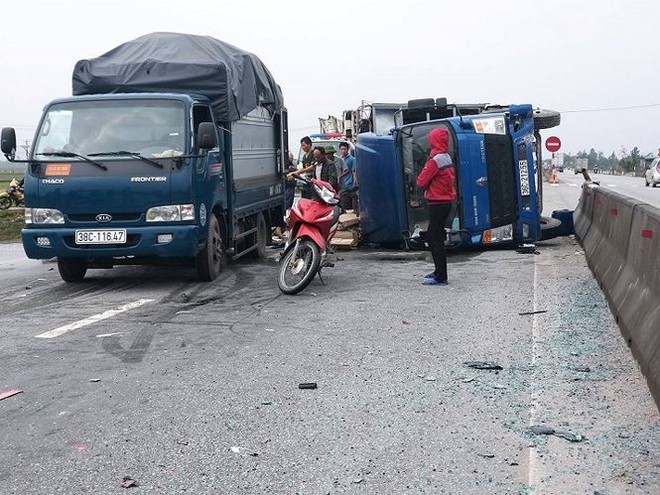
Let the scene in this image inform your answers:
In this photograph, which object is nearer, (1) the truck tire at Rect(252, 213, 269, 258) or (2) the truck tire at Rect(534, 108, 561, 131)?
(1) the truck tire at Rect(252, 213, 269, 258)

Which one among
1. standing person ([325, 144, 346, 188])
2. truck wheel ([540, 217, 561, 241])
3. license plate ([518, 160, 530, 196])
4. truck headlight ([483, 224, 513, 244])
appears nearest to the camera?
truck headlight ([483, 224, 513, 244])

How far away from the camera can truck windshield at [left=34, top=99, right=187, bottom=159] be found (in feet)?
32.7

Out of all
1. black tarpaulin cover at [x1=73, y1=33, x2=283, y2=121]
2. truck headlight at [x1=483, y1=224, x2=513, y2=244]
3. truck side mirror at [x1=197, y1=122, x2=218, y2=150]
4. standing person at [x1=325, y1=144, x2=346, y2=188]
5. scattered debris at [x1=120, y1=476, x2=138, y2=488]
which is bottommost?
scattered debris at [x1=120, y1=476, x2=138, y2=488]

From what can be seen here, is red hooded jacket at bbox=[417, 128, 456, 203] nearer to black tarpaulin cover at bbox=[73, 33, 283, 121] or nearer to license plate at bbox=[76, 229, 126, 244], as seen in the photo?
black tarpaulin cover at bbox=[73, 33, 283, 121]

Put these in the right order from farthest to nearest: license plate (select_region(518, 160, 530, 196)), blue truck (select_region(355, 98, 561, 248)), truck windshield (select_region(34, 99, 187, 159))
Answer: license plate (select_region(518, 160, 530, 196)) < blue truck (select_region(355, 98, 561, 248)) < truck windshield (select_region(34, 99, 187, 159))

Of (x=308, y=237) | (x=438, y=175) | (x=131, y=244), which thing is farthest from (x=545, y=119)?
(x=131, y=244)

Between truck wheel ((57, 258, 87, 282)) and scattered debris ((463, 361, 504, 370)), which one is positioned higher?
truck wheel ((57, 258, 87, 282))

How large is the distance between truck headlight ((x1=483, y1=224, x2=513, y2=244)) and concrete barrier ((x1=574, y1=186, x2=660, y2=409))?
8.01 ft

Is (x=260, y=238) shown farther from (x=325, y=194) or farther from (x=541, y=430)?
(x=541, y=430)

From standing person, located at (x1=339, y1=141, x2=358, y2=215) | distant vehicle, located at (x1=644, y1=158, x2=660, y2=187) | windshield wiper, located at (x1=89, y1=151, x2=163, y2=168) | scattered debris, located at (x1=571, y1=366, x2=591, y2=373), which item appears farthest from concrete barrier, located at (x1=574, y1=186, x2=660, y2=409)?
distant vehicle, located at (x1=644, y1=158, x2=660, y2=187)

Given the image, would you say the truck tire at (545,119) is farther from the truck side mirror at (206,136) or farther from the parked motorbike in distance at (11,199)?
the parked motorbike in distance at (11,199)

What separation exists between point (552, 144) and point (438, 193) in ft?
114

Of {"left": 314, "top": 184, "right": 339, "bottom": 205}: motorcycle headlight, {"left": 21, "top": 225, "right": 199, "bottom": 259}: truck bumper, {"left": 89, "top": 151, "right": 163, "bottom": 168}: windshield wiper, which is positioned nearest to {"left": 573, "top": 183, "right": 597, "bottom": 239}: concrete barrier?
{"left": 314, "top": 184, "right": 339, "bottom": 205}: motorcycle headlight

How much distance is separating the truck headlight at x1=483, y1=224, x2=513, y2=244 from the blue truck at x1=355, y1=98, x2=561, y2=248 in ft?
0.05
